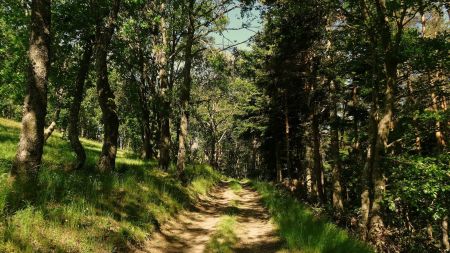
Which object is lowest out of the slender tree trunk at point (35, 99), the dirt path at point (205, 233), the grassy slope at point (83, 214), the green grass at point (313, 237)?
the dirt path at point (205, 233)

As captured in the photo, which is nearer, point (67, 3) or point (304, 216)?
point (304, 216)

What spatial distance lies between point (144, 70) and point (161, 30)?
11.8 ft

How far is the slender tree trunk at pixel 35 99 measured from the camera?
23.5ft

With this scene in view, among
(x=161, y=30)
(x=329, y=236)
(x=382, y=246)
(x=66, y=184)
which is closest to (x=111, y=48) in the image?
(x=161, y=30)

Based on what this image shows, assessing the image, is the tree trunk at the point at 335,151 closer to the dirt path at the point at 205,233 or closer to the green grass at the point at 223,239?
the dirt path at the point at 205,233

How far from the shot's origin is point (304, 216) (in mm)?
10344

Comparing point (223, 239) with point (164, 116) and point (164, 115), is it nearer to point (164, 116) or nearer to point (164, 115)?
point (164, 115)

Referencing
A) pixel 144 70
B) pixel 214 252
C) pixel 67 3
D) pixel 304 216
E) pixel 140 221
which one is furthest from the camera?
pixel 144 70

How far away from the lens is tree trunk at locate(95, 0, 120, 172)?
37.6ft

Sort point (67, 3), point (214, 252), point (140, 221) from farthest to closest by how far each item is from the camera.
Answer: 1. point (67, 3)
2. point (140, 221)
3. point (214, 252)

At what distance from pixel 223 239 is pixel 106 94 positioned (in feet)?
19.6

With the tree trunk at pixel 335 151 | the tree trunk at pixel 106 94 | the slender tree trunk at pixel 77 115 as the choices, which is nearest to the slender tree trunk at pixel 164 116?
the slender tree trunk at pixel 77 115

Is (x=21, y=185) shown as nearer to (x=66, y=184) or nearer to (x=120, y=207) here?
(x=66, y=184)

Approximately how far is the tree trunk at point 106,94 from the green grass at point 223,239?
4206 mm
